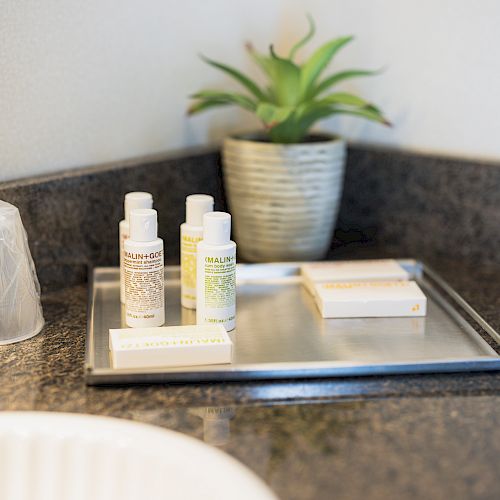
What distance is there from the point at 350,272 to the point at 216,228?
0.84ft

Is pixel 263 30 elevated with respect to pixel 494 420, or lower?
elevated

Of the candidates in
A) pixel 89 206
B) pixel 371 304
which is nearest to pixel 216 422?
pixel 371 304

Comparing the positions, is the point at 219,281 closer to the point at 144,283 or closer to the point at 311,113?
the point at 144,283

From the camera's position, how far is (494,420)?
70 cm

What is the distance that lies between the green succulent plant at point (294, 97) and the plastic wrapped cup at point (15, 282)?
0.38 m

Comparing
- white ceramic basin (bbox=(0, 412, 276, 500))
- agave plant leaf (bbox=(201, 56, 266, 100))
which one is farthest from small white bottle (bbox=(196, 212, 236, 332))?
agave plant leaf (bbox=(201, 56, 266, 100))

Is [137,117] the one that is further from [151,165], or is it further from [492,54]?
[492,54]

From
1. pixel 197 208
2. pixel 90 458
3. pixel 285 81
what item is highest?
pixel 285 81

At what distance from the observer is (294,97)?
1115 millimetres

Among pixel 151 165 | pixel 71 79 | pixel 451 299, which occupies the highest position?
pixel 71 79

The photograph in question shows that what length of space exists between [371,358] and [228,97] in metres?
0.47

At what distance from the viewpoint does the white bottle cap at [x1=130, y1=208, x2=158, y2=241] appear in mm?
844

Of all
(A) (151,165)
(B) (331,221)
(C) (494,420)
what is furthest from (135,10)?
(C) (494,420)

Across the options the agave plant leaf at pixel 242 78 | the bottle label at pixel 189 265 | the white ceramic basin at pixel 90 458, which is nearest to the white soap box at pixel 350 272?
the bottle label at pixel 189 265
